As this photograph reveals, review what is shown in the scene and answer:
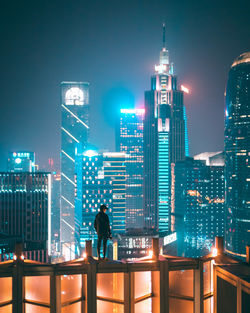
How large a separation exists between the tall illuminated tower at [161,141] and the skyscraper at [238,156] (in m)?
37.3

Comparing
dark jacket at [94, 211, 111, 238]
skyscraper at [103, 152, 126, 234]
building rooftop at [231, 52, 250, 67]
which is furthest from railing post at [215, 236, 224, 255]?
skyscraper at [103, 152, 126, 234]

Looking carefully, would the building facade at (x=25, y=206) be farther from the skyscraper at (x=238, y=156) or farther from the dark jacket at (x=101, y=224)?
the dark jacket at (x=101, y=224)

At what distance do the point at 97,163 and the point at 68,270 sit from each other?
12272 centimetres

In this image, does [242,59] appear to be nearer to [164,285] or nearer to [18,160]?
[18,160]

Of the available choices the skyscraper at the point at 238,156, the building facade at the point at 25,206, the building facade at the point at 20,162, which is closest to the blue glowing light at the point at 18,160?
the building facade at the point at 20,162

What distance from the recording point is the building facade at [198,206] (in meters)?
123

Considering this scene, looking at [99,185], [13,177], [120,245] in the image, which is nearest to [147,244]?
[120,245]

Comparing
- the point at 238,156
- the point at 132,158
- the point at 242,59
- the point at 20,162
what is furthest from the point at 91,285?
the point at 20,162

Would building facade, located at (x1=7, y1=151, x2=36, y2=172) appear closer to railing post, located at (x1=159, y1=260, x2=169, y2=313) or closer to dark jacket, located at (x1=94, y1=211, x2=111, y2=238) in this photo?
dark jacket, located at (x1=94, y1=211, x2=111, y2=238)

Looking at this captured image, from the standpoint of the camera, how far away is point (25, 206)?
85688 mm

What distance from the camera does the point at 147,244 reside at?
84.8 metres

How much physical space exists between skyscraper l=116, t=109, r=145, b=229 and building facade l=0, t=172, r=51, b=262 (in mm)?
77956

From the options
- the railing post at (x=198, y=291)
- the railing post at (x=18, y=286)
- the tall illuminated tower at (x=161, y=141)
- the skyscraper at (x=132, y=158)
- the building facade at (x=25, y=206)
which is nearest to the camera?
the railing post at (x=18, y=286)

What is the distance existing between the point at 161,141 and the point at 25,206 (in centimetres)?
7674
